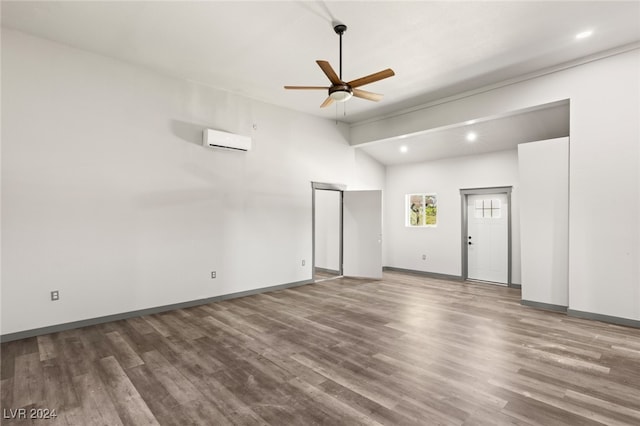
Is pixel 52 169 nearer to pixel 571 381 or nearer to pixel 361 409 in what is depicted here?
pixel 361 409

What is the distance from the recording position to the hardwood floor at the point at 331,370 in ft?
7.36

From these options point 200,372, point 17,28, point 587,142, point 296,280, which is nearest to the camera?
point 200,372

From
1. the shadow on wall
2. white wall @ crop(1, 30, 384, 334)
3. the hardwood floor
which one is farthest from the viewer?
the shadow on wall

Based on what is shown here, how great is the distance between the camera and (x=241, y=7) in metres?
3.23

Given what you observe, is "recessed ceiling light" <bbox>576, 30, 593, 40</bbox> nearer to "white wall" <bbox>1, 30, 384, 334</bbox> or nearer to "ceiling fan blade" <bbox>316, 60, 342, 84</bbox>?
"ceiling fan blade" <bbox>316, 60, 342, 84</bbox>

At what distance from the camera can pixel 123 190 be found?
4.33m

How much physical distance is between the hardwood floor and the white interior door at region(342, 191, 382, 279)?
2.62 metres

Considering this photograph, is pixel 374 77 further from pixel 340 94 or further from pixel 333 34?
pixel 333 34

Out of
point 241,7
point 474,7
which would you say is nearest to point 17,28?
point 241,7

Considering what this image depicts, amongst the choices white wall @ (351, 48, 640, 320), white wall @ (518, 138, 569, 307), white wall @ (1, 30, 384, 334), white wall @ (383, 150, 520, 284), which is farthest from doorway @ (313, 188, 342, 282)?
white wall @ (351, 48, 640, 320)

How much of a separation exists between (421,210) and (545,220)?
3204mm

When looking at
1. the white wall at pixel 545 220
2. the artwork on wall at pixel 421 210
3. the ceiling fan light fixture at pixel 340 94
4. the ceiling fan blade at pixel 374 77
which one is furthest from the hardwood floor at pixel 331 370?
the artwork on wall at pixel 421 210

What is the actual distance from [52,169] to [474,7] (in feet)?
16.9

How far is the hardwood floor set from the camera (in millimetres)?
2244
